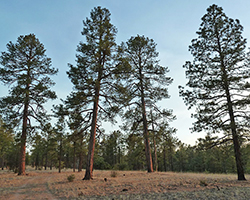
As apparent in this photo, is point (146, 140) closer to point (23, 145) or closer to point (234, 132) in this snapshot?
point (234, 132)

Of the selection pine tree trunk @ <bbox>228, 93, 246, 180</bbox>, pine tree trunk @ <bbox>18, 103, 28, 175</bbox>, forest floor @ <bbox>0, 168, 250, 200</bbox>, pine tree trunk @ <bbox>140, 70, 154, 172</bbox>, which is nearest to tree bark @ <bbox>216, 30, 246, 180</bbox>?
pine tree trunk @ <bbox>228, 93, 246, 180</bbox>

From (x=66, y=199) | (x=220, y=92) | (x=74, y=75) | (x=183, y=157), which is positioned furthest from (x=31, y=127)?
(x=183, y=157)

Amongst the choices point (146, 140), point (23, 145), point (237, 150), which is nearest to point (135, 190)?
point (237, 150)

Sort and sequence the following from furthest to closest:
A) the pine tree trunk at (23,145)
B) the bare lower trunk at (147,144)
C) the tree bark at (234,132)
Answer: the bare lower trunk at (147,144)
the pine tree trunk at (23,145)
the tree bark at (234,132)

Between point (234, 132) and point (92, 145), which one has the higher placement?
point (234, 132)

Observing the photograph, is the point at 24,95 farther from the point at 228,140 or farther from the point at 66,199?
the point at 228,140

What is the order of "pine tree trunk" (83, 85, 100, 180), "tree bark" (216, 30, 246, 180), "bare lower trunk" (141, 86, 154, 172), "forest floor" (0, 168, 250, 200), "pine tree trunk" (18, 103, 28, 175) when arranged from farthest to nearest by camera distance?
"bare lower trunk" (141, 86, 154, 172)
"pine tree trunk" (18, 103, 28, 175)
"pine tree trunk" (83, 85, 100, 180)
"tree bark" (216, 30, 246, 180)
"forest floor" (0, 168, 250, 200)

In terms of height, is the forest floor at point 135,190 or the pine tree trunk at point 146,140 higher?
the pine tree trunk at point 146,140

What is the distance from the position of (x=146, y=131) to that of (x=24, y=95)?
13338mm

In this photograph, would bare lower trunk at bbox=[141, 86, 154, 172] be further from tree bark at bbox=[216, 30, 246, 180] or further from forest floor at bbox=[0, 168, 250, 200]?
tree bark at bbox=[216, 30, 246, 180]

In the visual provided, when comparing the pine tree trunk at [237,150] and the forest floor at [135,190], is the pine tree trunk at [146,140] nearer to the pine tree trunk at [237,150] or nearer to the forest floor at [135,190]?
the forest floor at [135,190]

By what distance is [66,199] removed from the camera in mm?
7012

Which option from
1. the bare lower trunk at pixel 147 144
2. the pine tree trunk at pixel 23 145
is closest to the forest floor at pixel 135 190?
the bare lower trunk at pixel 147 144

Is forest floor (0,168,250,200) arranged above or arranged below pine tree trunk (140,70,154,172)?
below
